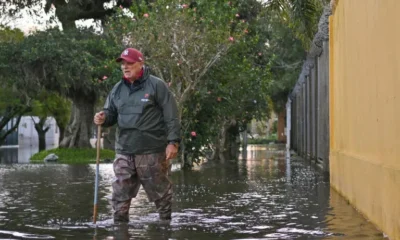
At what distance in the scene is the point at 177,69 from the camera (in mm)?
17391

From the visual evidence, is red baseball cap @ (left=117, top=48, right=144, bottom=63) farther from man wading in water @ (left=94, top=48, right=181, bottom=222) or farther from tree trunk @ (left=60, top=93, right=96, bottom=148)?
tree trunk @ (left=60, top=93, right=96, bottom=148)

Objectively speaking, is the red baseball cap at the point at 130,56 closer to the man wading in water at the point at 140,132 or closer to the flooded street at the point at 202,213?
the man wading in water at the point at 140,132

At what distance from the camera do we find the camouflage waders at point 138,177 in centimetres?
817

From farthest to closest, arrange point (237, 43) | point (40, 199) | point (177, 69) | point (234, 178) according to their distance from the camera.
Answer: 1. point (237, 43)
2. point (177, 69)
3. point (234, 178)
4. point (40, 199)

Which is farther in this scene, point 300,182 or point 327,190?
point 300,182

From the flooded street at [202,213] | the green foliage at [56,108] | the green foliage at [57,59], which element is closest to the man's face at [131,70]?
the flooded street at [202,213]

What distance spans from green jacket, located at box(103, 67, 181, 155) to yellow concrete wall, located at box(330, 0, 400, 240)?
1931 millimetres

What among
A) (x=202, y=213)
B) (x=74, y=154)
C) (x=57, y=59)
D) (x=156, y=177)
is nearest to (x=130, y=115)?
(x=156, y=177)

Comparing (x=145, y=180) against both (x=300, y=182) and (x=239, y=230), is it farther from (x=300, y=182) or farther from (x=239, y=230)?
(x=300, y=182)

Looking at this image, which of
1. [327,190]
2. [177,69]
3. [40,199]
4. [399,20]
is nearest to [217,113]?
[177,69]

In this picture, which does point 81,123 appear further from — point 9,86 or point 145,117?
point 145,117

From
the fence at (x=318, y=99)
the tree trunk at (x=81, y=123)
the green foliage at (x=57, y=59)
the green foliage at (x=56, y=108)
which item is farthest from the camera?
the green foliage at (x=56, y=108)

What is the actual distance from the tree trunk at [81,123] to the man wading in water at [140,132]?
25.6m

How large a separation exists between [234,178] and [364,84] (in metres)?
7.28
